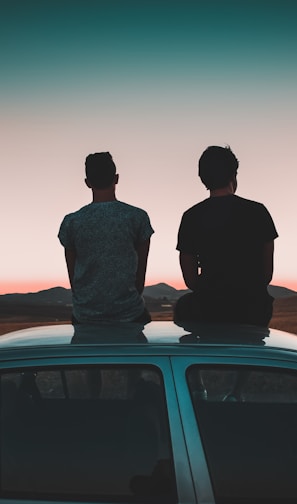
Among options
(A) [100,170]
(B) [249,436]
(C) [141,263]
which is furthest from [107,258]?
(B) [249,436]

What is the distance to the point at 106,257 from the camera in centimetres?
479

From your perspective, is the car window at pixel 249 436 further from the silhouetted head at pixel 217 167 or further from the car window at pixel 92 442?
the silhouetted head at pixel 217 167

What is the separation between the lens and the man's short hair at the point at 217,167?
502 centimetres

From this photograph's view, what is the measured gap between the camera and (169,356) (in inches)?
122

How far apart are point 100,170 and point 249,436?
8.45ft

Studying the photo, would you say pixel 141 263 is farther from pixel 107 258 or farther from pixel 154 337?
pixel 154 337

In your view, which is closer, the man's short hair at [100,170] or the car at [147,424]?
the car at [147,424]

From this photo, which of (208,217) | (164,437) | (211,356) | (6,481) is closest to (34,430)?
(6,481)

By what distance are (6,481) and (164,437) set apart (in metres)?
0.67

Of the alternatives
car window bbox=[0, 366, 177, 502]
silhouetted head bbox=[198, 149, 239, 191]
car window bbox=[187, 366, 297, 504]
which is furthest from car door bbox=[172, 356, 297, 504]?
silhouetted head bbox=[198, 149, 239, 191]

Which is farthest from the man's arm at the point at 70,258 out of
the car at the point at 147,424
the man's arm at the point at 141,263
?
the car at the point at 147,424

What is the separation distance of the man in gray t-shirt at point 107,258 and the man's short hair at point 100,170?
6.4 inches

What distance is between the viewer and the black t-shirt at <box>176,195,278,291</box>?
4.77 meters

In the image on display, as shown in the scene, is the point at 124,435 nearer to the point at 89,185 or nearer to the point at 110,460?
the point at 110,460
